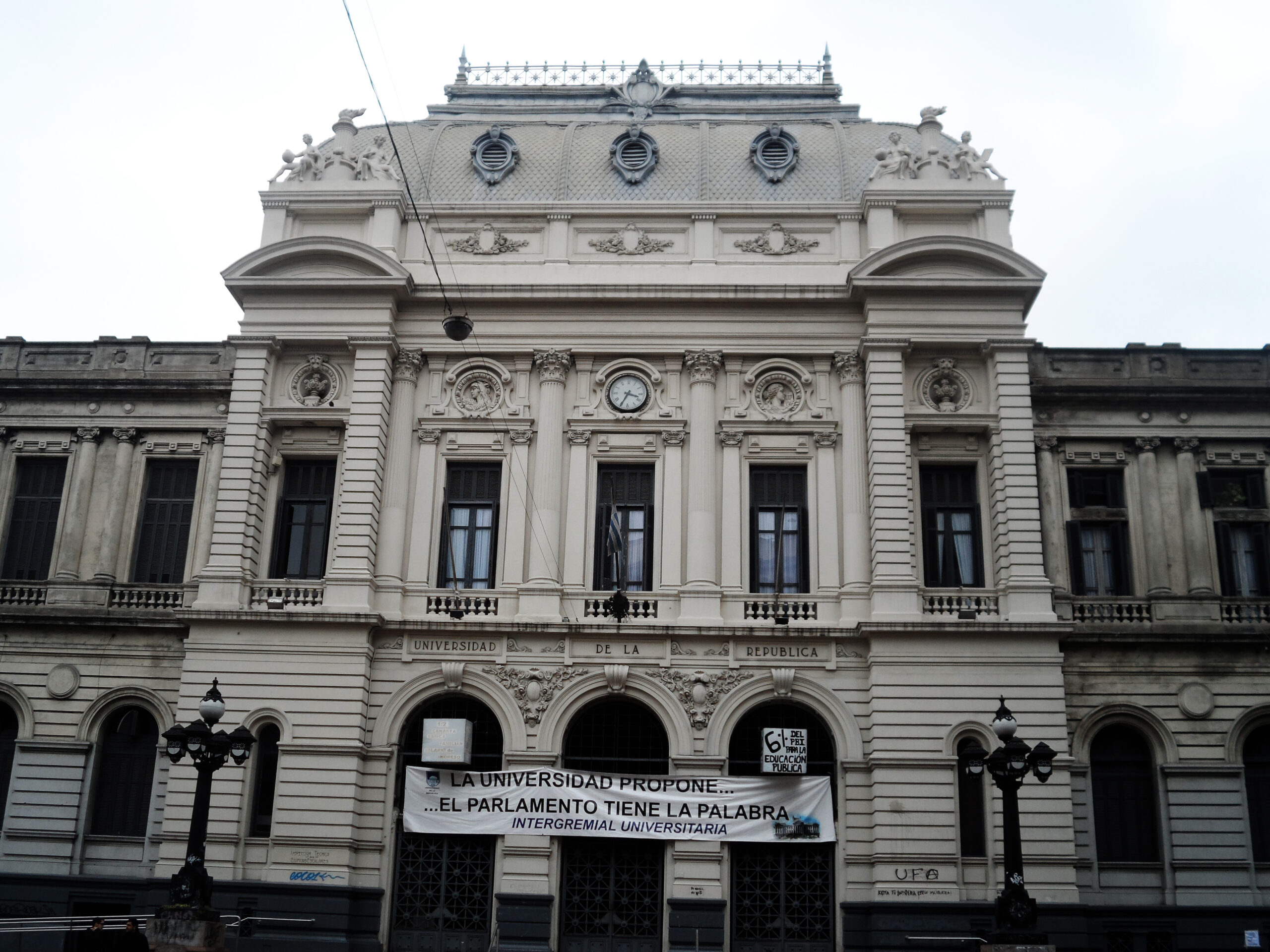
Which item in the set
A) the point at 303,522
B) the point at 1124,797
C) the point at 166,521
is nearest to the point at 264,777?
the point at 303,522

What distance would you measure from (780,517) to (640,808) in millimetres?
7225

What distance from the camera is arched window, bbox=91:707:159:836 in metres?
27.8

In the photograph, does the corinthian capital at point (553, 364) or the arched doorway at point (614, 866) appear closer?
the arched doorway at point (614, 866)

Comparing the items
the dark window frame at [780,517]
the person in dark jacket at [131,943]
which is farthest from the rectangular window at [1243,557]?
the person in dark jacket at [131,943]

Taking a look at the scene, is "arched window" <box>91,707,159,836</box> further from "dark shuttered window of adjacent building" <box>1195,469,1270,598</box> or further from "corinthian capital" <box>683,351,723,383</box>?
"dark shuttered window of adjacent building" <box>1195,469,1270,598</box>

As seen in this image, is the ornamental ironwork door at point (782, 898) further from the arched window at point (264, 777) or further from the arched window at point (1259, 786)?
the arched window at point (264, 777)

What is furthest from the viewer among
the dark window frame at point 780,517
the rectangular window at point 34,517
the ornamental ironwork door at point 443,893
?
the rectangular window at point 34,517

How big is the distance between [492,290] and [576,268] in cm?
210

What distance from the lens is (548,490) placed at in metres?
27.7

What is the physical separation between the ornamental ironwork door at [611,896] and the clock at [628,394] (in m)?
9.68

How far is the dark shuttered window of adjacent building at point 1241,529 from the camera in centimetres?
2839

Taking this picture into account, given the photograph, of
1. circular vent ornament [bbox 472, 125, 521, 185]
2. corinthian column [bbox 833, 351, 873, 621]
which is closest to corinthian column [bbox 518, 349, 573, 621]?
circular vent ornament [bbox 472, 125, 521, 185]

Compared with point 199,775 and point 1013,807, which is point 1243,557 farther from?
point 199,775

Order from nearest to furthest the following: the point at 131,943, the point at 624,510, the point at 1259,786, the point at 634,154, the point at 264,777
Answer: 1. the point at 131,943
2. the point at 264,777
3. the point at 1259,786
4. the point at 624,510
5. the point at 634,154
